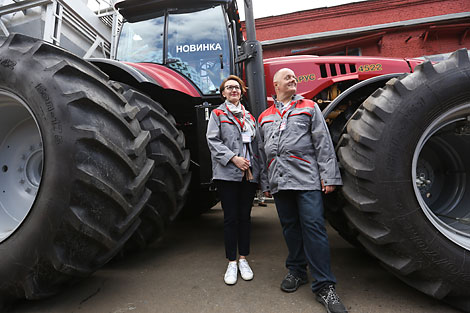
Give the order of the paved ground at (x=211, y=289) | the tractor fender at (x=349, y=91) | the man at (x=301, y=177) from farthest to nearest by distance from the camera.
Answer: the tractor fender at (x=349, y=91)
the man at (x=301, y=177)
the paved ground at (x=211, y=289)

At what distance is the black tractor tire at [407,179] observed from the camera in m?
1.54

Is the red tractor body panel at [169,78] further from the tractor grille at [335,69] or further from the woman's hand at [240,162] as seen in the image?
the tractor grille at [335,69]

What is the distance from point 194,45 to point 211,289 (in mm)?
2322

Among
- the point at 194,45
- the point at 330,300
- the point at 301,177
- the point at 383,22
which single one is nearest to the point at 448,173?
the point at 301,177

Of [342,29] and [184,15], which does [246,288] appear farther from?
[342,29]

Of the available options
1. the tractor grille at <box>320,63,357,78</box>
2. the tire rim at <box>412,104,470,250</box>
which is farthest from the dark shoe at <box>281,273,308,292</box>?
the tractor grille at <box>320,63,357,78</box>

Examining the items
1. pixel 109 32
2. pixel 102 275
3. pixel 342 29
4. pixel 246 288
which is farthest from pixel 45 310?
pixel 342 29

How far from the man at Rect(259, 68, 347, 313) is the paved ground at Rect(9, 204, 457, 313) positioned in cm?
15

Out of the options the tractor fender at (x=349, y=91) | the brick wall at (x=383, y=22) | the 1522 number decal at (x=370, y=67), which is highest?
the brick wall at (x=383, y=22)

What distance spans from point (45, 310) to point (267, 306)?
1296mm

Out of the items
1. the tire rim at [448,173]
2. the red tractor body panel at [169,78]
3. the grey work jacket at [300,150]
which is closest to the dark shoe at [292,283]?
the grey work jacket at [300,150]

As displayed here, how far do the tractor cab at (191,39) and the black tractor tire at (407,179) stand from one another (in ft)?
5.31

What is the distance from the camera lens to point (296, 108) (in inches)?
75.5

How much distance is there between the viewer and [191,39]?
9.59ft
